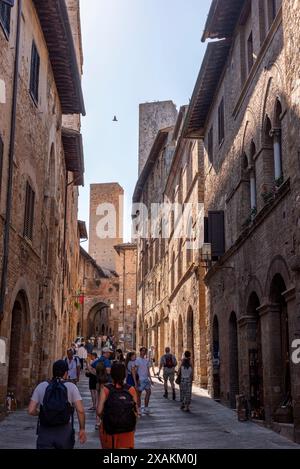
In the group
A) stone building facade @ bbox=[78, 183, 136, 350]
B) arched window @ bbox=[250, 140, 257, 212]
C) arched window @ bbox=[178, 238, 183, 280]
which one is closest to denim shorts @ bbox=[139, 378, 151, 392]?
arched window @ bbox=[250, 140, 257, 212]

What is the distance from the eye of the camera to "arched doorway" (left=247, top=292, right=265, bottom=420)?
13.9 m

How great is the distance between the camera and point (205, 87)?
64.0 feet

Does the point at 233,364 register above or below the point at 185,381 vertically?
above

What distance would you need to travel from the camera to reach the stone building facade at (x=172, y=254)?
23375mm

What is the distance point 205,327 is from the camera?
2225 cm

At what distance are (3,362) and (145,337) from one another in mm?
32530

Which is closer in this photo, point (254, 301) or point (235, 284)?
point (254, 301)

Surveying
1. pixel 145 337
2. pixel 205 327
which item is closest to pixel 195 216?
pixel 205 327

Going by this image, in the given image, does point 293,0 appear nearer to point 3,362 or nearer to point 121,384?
point 121,384

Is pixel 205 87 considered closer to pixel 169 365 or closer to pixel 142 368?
pixel 169 365

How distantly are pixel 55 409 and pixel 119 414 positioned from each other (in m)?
0.64

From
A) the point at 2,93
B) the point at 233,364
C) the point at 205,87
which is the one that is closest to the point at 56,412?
the point at 2,93
